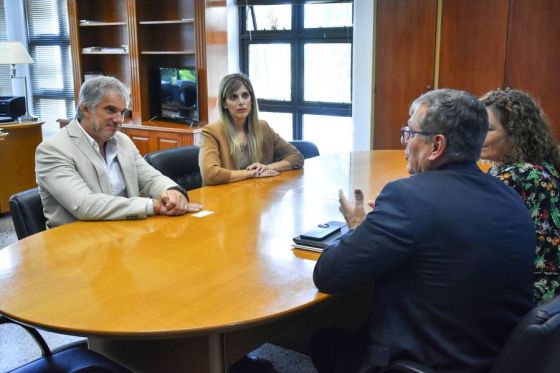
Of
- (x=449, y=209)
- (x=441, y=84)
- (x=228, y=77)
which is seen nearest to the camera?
(x=449, y=209)

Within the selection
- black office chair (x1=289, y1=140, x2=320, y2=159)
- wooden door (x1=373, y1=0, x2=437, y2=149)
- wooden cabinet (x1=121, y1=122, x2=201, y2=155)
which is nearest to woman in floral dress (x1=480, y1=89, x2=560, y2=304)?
black office chair (x1=289, y1=140, x2=320, y2=159)

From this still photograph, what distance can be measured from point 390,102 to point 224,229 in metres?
2.95

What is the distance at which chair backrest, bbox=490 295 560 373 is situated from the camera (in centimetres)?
118

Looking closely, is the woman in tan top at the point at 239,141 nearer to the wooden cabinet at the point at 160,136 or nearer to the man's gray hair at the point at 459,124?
the man's gray hair at the point at 459,124

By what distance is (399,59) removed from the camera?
14.8ft

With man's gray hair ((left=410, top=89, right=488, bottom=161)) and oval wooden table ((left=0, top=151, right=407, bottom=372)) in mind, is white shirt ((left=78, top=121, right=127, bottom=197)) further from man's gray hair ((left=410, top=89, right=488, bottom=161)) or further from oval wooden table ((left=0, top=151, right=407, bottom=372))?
man's gray hair ((left=410, top=89, right=488, bottom=161))

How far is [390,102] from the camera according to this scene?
15.1 ft

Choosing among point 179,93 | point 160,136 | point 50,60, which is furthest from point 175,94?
point 50,60

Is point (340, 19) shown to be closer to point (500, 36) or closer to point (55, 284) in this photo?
point (500, 36)

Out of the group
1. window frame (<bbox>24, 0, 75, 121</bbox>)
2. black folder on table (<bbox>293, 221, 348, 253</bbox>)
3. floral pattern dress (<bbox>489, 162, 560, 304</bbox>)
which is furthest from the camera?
window frame (<bbox>24, 0, 75, 121</bbox>)

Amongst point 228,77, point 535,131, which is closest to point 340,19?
point 228,77

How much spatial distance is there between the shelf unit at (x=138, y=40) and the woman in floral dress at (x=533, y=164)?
153 inches

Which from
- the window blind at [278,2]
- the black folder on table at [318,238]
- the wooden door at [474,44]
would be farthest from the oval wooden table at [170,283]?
the window blind at [278,2]

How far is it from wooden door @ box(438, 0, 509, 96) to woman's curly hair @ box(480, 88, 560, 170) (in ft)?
7.92
